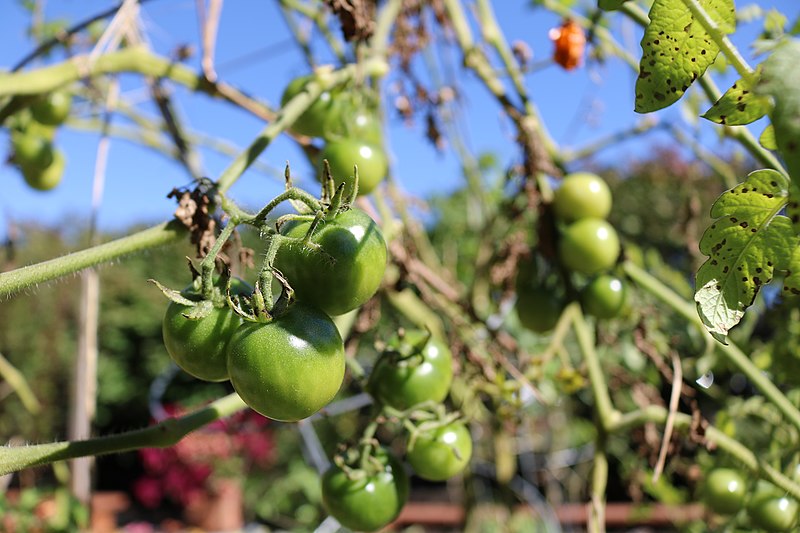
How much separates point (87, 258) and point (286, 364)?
23cm

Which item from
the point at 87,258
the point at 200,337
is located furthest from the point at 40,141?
the point at 200,337

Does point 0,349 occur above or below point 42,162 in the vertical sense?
below

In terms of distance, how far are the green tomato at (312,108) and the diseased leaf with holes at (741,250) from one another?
53cm

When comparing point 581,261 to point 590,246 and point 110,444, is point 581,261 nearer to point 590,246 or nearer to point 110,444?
point 590,246

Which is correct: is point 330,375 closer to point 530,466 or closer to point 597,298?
point 597,298

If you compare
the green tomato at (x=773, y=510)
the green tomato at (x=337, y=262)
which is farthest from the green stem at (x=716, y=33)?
the green tomato at (x=773, y=510)

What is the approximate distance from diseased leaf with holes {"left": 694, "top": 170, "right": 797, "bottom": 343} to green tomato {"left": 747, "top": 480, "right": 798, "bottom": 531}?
491 millimetres

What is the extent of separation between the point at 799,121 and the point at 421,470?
63cm

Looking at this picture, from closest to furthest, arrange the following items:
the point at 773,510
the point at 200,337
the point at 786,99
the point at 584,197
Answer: the point at 786,99
the point at 200,337
the point at 773,510
the point at 584,197

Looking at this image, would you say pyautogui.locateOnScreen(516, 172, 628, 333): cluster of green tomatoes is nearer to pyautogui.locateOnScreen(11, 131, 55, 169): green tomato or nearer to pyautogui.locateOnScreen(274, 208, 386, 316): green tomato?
pyautogui.locateOnScreen(274, 208, 386, 316): green tomato

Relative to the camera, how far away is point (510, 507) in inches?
62.1

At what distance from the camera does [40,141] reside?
1378 mm

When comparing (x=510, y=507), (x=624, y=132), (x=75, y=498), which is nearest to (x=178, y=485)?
(x=75, y=498)

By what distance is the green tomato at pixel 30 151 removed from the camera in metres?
1.36
